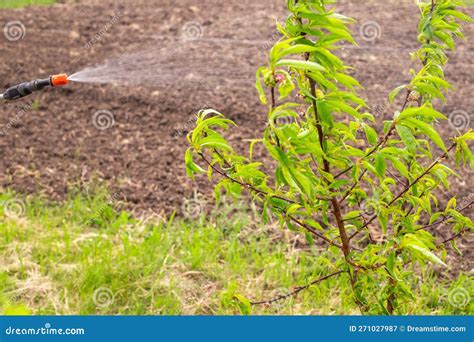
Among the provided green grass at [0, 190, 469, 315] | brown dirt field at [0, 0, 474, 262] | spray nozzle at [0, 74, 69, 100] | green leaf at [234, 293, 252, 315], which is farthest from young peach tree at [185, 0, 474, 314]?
brown dirt field at [0, 0, 474, 262]

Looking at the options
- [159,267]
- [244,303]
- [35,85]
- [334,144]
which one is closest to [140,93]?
[159,267]

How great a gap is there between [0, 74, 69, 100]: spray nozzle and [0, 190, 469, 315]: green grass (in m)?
1.26

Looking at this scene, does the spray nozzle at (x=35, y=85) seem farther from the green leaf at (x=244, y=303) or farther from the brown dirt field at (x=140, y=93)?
the brown dirt field at (x=140, y=93)

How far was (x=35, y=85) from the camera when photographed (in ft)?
8.64

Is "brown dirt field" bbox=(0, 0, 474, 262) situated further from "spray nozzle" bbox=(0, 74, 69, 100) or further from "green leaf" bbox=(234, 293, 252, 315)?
"green leaf" bbox=(234, 293, 252, 315)

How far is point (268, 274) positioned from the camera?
362 cm

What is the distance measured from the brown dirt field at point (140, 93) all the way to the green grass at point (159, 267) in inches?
14.2

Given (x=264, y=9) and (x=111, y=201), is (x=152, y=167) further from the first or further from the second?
(x=264, y=9)

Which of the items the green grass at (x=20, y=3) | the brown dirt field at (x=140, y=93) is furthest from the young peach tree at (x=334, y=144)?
the green grass at (x=20, y=3)

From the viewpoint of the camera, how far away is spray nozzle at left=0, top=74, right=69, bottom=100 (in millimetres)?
2604

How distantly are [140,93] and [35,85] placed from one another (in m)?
3.25

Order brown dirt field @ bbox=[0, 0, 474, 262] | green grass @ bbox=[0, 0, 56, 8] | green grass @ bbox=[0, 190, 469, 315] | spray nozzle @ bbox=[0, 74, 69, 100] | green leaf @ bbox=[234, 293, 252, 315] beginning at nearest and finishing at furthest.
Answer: green leaf @ bbox=[234, 293, 252, 315]
spray nozzle @ bbox=[0, 74, 69, 100]
green grass @ bbox=[0, 190, 469, 315]
brown dirt field @ bbox=[0, 0, 474, 262]
green grass @ bbox=[0, 0, 56, 8]

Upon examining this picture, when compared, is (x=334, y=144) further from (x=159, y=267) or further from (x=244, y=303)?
(x=159, y=267)

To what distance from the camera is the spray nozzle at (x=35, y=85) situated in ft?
8.54
